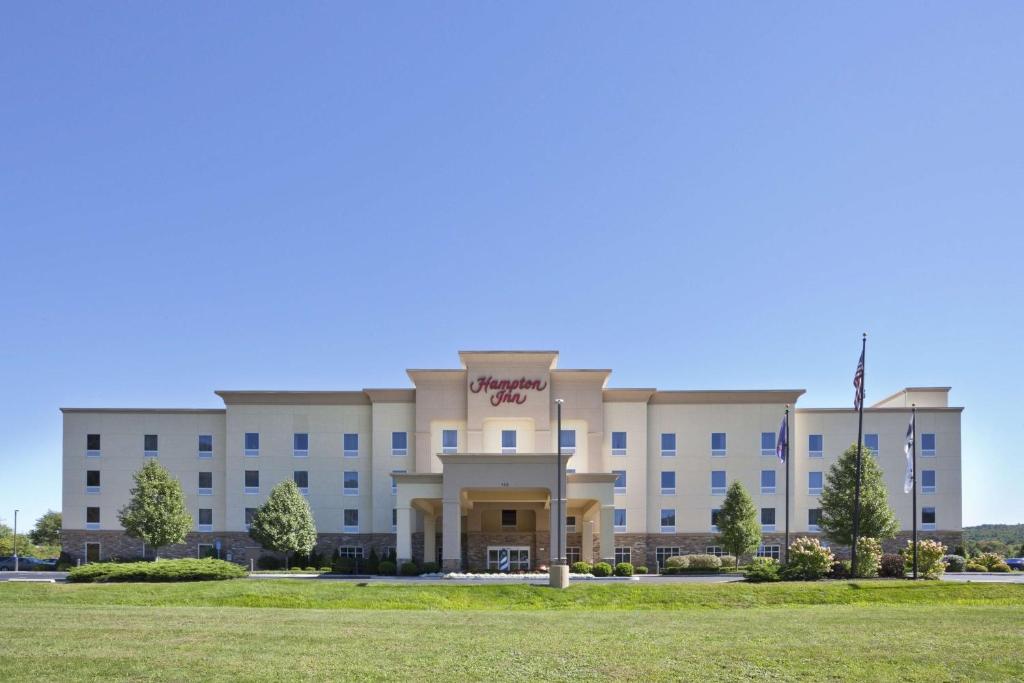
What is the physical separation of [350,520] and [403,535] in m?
8.73

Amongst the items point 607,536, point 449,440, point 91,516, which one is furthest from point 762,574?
point 91,516

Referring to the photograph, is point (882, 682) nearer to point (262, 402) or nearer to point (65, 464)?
point (262, 402)

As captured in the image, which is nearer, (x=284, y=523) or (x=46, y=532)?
(x=284, y=523)

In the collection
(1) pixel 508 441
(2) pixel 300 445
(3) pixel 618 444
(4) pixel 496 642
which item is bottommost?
(4) pixel 496 642

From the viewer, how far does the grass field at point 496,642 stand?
1463 cm

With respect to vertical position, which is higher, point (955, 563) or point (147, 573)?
point (147, 573)

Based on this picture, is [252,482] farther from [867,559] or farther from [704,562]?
[867,559]

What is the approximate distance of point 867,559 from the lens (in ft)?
117

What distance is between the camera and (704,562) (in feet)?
167

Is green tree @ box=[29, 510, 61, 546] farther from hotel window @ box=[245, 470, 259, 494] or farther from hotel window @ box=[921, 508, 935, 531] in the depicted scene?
hotel window @ box=[921, 508, 935, 531]

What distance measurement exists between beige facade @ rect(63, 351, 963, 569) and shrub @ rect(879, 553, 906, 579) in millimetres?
18654

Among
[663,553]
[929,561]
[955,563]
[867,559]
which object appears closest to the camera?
[867,559]

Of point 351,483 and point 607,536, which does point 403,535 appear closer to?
point 351,483

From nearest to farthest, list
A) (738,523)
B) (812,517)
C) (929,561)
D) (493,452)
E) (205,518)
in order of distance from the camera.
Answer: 1. (929,561)
2. (738,523)
3. (493,452)
4. (812,517)
5. (205,518)
